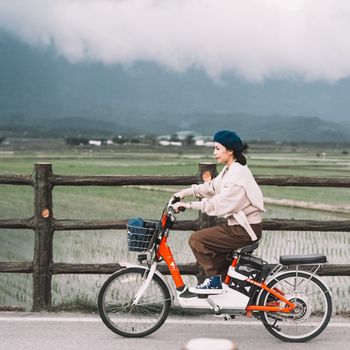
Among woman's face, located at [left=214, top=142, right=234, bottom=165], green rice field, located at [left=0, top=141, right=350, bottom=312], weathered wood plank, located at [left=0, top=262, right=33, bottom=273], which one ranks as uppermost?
woman's face, located at [left=214, top=142, right=234, bottom=165]

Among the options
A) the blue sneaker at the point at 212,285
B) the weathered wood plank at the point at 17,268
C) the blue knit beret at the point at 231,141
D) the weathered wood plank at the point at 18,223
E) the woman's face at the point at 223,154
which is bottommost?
the weathered wood plank at the point at 17,268

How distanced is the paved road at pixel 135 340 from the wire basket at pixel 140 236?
2.39 ft

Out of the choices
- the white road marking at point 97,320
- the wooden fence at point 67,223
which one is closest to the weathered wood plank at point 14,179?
the wooden fence at point 67,223

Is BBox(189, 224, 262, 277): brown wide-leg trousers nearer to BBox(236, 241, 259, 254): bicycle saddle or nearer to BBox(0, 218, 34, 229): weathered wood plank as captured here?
BBox(236, 241, 259, 254): bicycle saddle

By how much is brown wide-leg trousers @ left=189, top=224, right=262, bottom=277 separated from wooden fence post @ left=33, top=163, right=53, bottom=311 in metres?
1.85

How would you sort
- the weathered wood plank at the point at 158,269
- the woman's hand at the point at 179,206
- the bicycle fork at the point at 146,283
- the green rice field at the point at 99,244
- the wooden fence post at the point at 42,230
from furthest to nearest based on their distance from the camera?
1. the green rice field at the point at 99,244
2. the wooden fence post at the point at 42,230
3. the weathered wood plank at the point at 158,269
4. the bicycle fork at the point at 146,283
5. the woman's hand at the point at 179,206

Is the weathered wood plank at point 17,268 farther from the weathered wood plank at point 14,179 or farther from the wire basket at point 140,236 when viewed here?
the wire basket at point 140,236

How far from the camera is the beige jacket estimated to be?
4.87m

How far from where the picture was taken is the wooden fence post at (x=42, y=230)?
6324 mm

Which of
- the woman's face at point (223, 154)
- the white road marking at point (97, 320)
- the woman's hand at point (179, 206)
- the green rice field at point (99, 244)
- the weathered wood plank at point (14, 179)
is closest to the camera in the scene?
the woman's hand at point (179, 206)

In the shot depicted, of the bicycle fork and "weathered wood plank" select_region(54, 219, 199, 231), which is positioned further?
"weathered wood plank" select_region(54, 219, 199, 231)

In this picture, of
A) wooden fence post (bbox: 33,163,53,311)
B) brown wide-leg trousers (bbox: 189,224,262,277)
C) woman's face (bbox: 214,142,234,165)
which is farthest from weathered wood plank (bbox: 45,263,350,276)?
woman's face (bbox: 214,142,234,165)

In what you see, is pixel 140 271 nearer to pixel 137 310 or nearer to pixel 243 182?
pixel 137 310

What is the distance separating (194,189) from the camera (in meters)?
5.16
